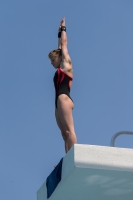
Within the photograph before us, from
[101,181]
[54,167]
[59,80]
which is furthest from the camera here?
[59,80]

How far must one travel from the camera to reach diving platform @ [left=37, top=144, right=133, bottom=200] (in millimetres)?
8141

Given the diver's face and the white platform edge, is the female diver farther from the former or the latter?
the white platform edge

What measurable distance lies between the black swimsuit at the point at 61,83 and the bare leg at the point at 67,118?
5.7 inches

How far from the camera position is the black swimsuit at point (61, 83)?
10007 mm

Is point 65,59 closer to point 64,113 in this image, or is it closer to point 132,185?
point 64,113

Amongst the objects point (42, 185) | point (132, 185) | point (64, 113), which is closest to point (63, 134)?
point (64, 113)

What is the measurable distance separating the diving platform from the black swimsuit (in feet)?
6.11

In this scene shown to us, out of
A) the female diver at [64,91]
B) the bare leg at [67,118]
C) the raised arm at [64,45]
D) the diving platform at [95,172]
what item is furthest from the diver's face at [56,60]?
the diving platform at [95,172]

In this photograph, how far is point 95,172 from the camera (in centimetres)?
834

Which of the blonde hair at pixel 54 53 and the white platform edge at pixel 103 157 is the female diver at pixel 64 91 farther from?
the white platform edge at pixel 103 157

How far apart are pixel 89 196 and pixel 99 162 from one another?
155 centimetres

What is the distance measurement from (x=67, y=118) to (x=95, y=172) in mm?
1569

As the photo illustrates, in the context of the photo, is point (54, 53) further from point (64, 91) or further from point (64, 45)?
point (64, 91)

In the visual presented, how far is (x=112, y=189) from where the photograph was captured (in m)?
9.17
